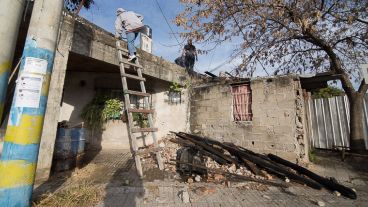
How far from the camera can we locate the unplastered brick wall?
6133 mm

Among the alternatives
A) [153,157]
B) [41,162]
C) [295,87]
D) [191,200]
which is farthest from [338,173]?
[41,162]

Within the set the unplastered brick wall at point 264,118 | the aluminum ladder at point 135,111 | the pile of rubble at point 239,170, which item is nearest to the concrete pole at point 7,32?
the aluminum ladder at point 135,111

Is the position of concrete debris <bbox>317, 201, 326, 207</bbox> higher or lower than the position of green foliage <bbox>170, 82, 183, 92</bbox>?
lower

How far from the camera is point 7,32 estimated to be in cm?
200

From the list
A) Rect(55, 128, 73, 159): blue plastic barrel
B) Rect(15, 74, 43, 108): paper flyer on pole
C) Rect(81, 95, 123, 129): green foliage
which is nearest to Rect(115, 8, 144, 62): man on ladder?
Rect(55, 128, 73, 159): blue plastic barrel

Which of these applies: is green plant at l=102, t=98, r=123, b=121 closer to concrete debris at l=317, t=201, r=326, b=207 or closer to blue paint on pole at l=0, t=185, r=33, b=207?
blue paint on pole at l=0, t=185, r=33, b=207

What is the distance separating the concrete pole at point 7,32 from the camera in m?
1.97

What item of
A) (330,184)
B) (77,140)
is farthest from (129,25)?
(330,184)

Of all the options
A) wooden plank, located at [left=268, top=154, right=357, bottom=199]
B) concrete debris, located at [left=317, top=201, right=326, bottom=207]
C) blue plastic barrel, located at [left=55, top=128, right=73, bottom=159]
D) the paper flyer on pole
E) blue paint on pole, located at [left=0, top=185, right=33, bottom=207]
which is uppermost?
the paper flyer on pole

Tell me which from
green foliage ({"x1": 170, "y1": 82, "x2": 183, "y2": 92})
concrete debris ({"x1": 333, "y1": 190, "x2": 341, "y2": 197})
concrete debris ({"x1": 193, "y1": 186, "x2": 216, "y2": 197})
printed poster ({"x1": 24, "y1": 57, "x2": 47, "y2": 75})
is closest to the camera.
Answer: printed poster ({"x1": 24, "y1": 57, "x2": 47, "y2": 75})

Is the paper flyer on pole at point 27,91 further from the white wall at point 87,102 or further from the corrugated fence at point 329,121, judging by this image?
the corrugated fence at point 329,121

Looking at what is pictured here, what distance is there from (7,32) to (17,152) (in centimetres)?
108

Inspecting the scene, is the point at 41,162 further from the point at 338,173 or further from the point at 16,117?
the point at 338,173

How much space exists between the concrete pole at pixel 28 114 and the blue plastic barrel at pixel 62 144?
2.53 meters
